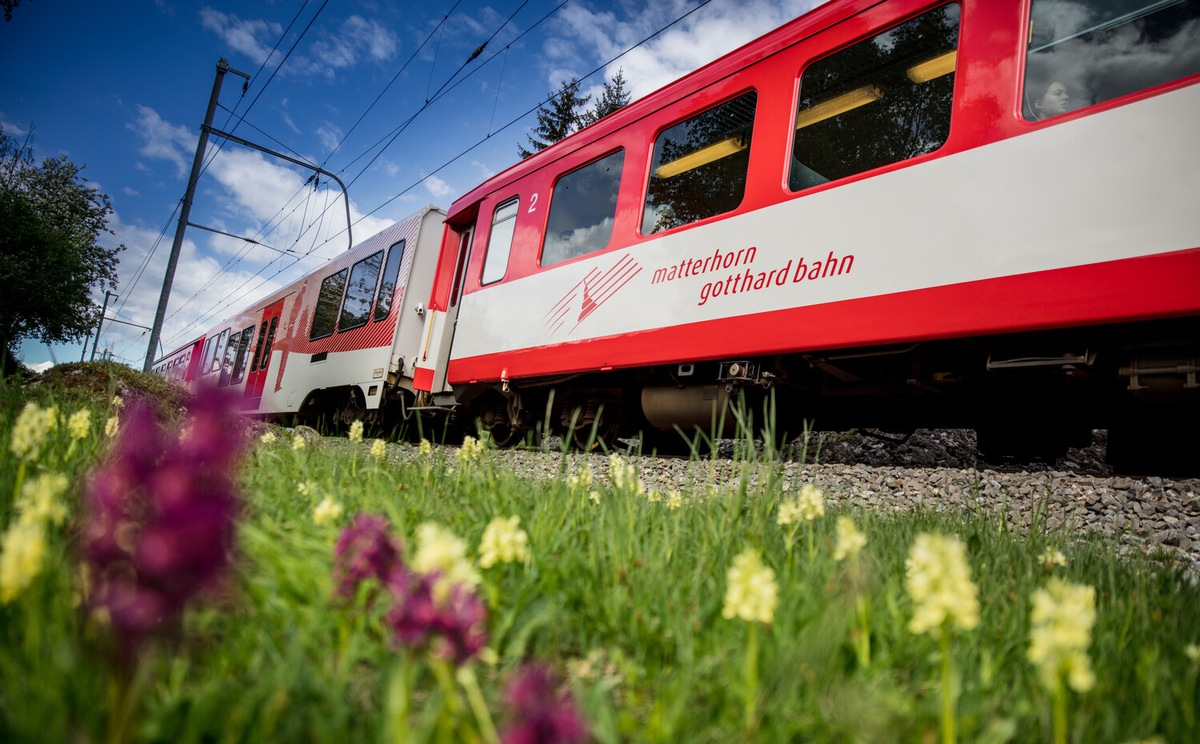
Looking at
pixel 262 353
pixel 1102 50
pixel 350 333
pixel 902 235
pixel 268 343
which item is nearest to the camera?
pixel 1102 50

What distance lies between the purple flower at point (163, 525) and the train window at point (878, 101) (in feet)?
14.1

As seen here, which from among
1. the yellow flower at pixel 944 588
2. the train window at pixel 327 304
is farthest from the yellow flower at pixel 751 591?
the train window at pixel 327 304

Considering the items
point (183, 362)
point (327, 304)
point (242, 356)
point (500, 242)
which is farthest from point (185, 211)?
point (500, 242)

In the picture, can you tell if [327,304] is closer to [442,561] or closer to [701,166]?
[701,166]

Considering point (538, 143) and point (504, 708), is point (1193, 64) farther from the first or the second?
point (538, 143)

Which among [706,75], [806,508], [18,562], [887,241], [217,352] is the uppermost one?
[706,75]

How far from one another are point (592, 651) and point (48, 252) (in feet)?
105

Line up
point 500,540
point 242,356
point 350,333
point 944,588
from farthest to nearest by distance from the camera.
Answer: point 242,356 → point 350,333 → point 500,540 → point 944,588

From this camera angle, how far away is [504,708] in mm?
963

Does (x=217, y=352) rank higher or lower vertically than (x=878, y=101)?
lower

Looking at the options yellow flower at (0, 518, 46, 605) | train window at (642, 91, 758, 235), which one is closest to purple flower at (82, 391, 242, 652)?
yellow flower at (0, 518, 46, 605)

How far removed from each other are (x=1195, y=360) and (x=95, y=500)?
4.30m

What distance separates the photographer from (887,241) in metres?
3.92

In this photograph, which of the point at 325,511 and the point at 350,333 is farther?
the point at 350,333
